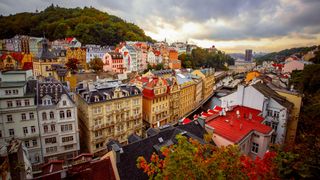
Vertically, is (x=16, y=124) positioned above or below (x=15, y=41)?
below

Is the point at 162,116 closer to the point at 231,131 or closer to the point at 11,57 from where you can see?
the point at 231,131

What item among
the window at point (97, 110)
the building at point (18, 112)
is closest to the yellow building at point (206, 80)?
the window at point (97, 110)

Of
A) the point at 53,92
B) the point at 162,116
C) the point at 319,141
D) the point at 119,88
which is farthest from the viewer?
the point at 162,116

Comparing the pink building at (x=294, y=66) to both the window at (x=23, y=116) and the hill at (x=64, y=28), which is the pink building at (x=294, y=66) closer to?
the window at (x=23, y=116)

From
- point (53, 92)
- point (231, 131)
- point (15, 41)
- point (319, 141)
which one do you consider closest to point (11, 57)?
point (15, 41)

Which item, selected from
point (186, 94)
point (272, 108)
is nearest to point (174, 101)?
point (186, 94)

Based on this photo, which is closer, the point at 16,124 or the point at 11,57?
the point at 16,124
